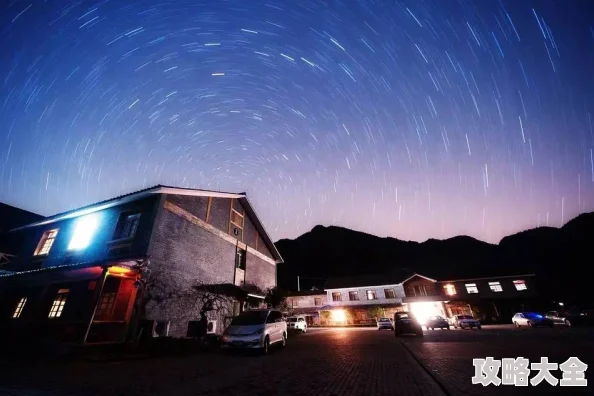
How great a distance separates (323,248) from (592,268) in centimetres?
8096

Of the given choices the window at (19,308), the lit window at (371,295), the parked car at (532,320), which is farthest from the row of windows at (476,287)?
the window at (19,308)

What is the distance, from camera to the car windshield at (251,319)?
457 inches

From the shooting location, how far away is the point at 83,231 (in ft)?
54.2

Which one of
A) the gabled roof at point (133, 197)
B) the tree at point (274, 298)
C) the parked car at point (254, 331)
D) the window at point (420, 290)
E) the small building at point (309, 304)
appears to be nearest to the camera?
the parked car at point (254, 331)

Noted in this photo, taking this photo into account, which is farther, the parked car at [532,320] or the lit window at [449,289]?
the lit window at [449,289]

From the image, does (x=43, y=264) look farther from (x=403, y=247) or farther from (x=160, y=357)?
(x=403, y=247)

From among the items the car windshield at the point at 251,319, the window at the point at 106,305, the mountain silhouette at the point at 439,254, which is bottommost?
the car windshield at the point at 251,319

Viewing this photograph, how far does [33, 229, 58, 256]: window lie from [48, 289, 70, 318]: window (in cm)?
375

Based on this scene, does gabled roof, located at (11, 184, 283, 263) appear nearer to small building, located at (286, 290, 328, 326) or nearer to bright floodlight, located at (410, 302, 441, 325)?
small building, located at (286, 290, 328, 326)

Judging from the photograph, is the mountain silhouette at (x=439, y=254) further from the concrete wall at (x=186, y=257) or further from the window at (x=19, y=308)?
the window at (x=19, y=308)

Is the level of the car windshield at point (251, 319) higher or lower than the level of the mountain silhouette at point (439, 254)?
lower

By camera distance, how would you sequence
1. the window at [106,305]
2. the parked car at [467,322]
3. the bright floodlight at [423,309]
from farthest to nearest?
1. the bright floodlight at [423,309]
2. the parked car at [467,322]
3. the window at [106,305]

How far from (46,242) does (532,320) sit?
43.6 metres

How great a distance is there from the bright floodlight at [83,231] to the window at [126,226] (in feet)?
6.53
